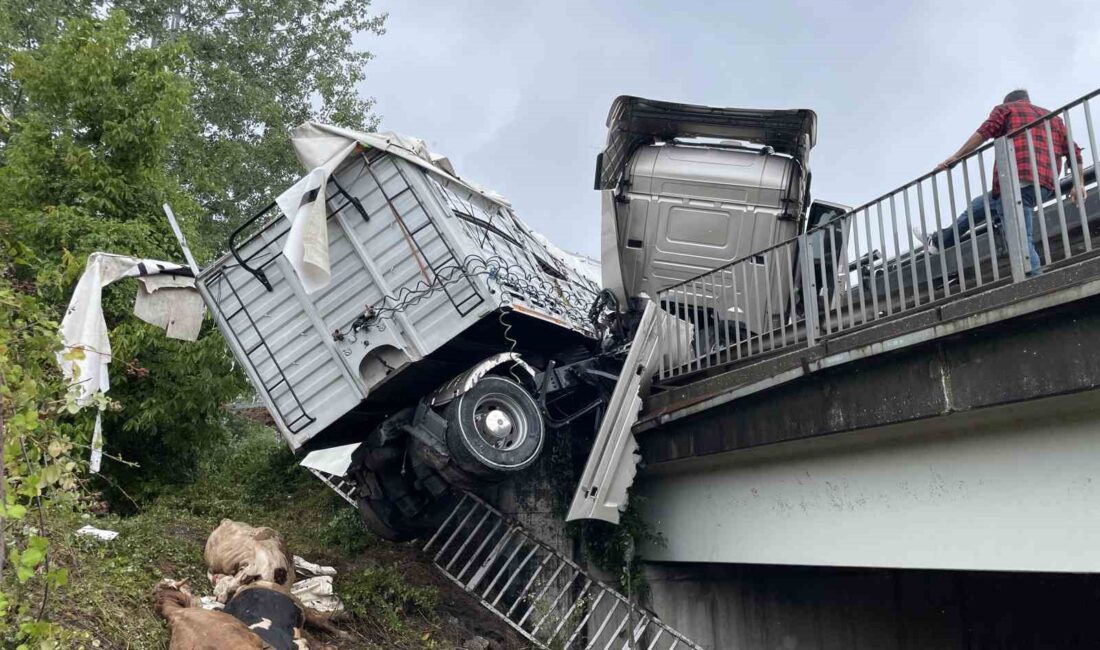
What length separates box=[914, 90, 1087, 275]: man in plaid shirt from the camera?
5539 mm

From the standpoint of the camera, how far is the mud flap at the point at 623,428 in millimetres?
8594

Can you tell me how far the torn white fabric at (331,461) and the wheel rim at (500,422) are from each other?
151 inches

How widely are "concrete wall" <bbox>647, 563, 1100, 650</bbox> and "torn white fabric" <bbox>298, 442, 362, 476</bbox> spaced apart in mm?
4420

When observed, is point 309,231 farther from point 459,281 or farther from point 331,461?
point 331,461

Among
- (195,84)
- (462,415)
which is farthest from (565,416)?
(195,84)

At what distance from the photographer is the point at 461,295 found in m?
8.17

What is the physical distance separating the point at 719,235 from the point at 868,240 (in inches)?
115

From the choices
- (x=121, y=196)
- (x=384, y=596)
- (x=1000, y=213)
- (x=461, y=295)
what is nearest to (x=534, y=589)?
(x=384, y=596)

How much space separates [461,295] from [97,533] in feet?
13.9

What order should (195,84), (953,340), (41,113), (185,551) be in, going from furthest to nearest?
(195,84), (41,113), (185,551), (953,340)

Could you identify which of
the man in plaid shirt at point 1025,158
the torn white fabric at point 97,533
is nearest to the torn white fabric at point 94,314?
the torn white fabric at point 97,533

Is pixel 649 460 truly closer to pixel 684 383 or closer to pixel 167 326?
pixel 684 383

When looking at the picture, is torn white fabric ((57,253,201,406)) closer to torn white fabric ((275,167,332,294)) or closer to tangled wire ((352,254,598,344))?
torn white fabric ((275,167,332,294))

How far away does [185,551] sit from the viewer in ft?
28.5
